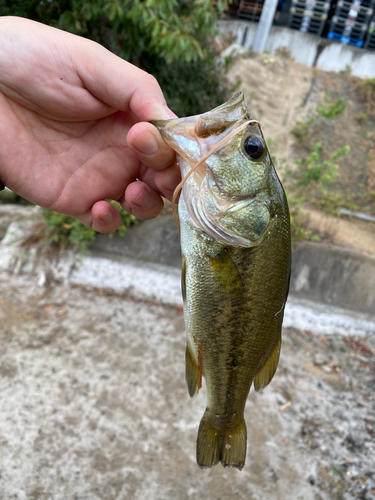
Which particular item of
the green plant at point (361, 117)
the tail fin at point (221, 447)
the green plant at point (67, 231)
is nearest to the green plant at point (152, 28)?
the green plant at point (67, 231)

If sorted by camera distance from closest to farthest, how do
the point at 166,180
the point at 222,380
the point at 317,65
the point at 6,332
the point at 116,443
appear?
the point at 222,380
the point at 166,180
the point at 116,443
the point at 6,332
the point at 317,65

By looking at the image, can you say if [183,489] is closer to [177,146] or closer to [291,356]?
[291,356]

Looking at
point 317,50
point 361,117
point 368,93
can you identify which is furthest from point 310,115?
point 317,50

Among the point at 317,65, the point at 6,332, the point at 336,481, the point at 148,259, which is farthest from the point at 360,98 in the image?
the point at 6,332

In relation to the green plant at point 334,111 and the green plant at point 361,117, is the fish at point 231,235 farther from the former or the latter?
the green plant at point 361,117

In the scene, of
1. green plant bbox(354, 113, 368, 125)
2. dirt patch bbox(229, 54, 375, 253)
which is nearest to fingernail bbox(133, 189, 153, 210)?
dirt patch bbox(229, 54, 375, 253)

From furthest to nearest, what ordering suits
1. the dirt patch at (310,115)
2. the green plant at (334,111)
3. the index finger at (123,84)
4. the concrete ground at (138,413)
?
the dirt patch at (310,115)
the green plant at (334,111)
the concrete ground at (138,413)
the index finger at (123,84)

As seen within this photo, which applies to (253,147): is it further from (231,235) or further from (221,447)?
(221,447)

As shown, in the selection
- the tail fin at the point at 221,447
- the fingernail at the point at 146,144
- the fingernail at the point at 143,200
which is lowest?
the tail fin at the point at 221,447
